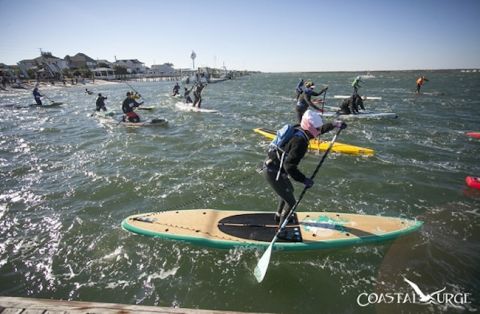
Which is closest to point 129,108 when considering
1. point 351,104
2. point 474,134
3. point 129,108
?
point 129,108

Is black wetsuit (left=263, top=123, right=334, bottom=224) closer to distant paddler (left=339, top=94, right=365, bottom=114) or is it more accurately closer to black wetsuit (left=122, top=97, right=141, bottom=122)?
black wetsuit (left=122, top=97, right=141, bottom=122)

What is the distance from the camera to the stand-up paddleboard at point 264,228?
17.9 ft

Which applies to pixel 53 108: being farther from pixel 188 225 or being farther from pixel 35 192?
pixel 188 225

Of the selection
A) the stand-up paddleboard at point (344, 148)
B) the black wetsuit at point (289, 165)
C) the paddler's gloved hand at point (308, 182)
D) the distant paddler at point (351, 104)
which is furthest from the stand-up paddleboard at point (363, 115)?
the paddler's gloved hand at point (308, 182)

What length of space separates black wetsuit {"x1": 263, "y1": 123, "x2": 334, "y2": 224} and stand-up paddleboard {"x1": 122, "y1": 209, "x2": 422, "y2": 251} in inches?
25.3

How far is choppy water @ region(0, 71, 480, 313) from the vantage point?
497cm

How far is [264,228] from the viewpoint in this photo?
5906 millimetres

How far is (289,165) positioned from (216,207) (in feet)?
12.9

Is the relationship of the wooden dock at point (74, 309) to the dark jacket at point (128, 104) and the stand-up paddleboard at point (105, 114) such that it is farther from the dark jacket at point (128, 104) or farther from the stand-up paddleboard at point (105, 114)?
the stand-up paddleboard at point (105, 114)


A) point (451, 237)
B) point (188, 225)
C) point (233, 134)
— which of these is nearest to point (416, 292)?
point (451, 237)

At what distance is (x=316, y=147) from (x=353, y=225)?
21.6 feet

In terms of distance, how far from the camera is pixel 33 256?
19.4ft

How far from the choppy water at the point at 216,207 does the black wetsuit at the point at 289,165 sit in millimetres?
1528

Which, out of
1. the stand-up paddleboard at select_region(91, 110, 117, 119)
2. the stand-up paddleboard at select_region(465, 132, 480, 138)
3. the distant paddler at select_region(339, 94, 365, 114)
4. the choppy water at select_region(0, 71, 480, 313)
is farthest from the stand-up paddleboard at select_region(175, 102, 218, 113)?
the stand-up paddleboard at select_region(465, 132, 480, 138)
